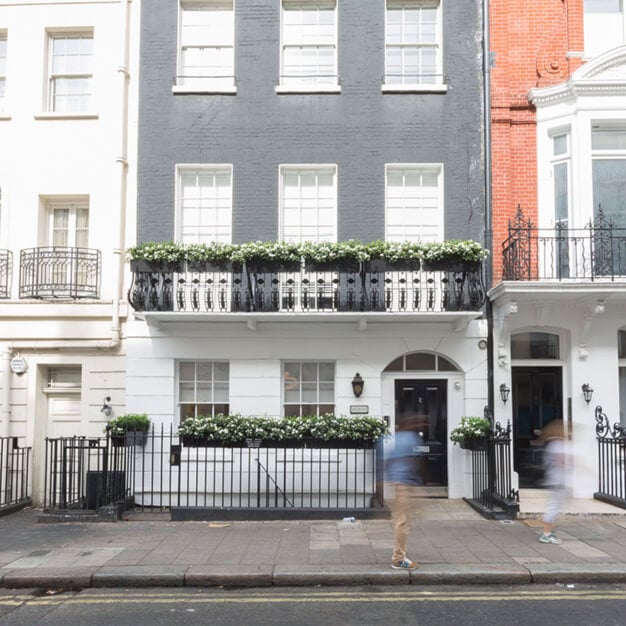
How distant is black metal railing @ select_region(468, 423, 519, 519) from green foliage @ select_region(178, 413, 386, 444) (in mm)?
1814

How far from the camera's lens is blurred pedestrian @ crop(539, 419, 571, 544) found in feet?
28.5

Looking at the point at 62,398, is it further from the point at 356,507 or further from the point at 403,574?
Result: the point at 403,574

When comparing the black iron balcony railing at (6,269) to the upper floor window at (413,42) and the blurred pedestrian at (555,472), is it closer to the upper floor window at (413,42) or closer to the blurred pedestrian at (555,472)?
the upper floor window at (413,42)

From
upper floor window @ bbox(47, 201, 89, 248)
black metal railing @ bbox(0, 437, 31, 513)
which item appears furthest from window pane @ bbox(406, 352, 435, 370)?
black metal railing @ bbox(0, 437, 31, 513)

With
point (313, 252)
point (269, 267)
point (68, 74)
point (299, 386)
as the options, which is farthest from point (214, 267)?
point (68, 74)

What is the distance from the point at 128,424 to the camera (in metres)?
11.5

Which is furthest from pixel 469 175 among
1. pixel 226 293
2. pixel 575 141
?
pixel 226 293

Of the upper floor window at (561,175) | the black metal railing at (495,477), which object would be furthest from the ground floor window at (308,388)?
the upper floor window at (561,175)

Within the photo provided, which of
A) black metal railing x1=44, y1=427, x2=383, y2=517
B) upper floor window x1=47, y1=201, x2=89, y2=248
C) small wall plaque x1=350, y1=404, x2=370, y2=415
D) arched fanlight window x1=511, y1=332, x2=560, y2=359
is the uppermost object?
upper floor window x1=47, y1=201, x2=89, y2=248

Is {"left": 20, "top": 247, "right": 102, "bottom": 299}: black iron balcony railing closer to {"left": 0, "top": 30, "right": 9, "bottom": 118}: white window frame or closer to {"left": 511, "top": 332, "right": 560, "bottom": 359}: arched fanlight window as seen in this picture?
{"left": 0, "top": 30, "right": 9, "bottom": 118}: white window frame

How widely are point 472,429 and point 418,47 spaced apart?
296 inches

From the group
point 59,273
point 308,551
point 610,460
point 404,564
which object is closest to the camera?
point 404,564

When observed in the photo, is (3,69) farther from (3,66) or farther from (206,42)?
(206,42)

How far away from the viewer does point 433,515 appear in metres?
10.7
